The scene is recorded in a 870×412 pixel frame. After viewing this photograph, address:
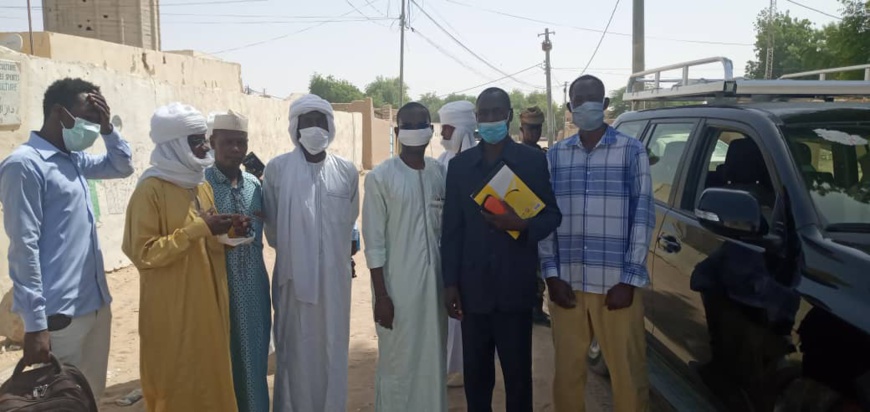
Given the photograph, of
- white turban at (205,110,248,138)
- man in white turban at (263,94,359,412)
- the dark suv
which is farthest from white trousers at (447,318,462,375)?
white turban at (205,110,248,138)

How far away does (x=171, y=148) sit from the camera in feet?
9.28

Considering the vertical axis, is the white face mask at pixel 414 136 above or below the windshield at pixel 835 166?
above

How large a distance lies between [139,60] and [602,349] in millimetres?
14987

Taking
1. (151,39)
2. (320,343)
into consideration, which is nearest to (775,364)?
(320,343)

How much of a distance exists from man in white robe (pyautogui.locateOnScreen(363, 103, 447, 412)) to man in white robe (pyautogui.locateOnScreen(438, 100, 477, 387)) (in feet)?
3.47

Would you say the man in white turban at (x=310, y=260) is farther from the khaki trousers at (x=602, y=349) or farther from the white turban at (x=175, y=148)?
the khaki trousers at (x=602, y=349)

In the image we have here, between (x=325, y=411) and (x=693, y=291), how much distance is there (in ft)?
6.57

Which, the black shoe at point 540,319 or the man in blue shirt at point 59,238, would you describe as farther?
the black shoe at point 540,319

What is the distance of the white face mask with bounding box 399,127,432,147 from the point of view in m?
3.06

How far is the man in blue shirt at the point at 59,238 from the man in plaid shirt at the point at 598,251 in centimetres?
215

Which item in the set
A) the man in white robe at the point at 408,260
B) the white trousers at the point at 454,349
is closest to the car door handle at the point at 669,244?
the man in white robe at the point at 408,260

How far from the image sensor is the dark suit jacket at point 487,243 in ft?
9.53

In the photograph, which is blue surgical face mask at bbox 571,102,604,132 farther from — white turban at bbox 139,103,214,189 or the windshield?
white turban at bbox 139,103,214,189

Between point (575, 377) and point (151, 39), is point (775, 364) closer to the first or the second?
point (575, 377)
